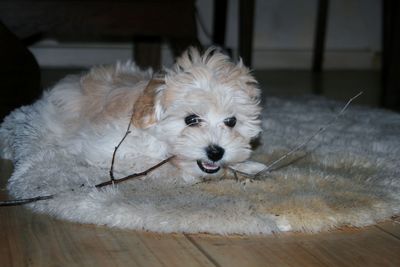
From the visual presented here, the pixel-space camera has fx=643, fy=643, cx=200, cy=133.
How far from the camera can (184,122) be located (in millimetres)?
1380

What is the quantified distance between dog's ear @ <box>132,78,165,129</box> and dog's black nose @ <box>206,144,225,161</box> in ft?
0.58

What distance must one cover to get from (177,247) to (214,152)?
272mm

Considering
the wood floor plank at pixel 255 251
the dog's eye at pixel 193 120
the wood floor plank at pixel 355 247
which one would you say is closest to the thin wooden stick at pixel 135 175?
the dog's eye at pixel 193 120

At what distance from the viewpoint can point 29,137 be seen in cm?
167

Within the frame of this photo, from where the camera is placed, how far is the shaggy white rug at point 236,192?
1180 millimetres

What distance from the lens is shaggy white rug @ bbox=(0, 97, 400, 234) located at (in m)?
1.18

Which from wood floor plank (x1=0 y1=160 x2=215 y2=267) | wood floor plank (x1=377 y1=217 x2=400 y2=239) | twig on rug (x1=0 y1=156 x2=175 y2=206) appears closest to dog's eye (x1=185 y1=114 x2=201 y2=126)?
twig on rug (x1=0 y1=156 x2=175 y2=206)

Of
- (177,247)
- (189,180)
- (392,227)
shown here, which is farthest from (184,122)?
(392,227)

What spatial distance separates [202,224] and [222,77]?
0.37m

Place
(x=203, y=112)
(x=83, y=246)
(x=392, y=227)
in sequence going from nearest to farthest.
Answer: (x=83, y=246) → (x=392, y=227) → (x=203, y=112)

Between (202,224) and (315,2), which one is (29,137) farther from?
(315,2)

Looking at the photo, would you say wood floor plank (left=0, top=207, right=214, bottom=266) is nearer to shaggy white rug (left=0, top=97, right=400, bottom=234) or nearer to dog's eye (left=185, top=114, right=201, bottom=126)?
shaggy white rug (left=0, top=97, right=400, bottom=234)

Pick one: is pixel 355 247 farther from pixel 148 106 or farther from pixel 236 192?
pixel 148 106

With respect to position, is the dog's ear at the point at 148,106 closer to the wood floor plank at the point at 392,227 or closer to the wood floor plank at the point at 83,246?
the wood floor plank at the point at 83,246
